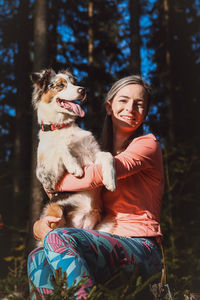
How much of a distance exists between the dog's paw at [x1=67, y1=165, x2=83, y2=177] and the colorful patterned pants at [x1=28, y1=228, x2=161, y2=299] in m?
0.38

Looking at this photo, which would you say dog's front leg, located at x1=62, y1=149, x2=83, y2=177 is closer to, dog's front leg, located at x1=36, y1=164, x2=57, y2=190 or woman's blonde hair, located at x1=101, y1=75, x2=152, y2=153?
dog's front leg, located at x1=36, y1=164, x2=57, y2=190

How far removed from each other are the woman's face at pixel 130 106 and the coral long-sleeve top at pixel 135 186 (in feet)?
0.68

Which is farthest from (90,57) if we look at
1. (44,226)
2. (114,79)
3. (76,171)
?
(44,226)

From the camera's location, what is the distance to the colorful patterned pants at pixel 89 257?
1.45 metres

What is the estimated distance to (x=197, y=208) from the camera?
226 inches

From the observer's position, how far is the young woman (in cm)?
151

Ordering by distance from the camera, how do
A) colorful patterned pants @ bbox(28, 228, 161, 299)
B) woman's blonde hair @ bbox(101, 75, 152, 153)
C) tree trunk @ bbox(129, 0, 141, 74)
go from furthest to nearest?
tree trunk @ bbox(129, 0, 141, 74) < woman's blonde hair @ bbox(101, 75, 152, 153) < colorful patterned pants @ bbox(28, 228, 161, 299)

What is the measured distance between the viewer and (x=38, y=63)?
3.69 metres

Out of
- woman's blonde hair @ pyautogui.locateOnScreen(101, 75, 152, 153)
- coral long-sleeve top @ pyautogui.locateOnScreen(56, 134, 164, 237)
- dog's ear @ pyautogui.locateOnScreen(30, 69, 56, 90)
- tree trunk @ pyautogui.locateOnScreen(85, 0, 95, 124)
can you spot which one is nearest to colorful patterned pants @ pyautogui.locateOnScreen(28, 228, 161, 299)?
coral long-sleeve top @ pyautogui.locateOnScreen(56, 134, 164, 237)

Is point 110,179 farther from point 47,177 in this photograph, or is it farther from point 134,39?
point 134,39

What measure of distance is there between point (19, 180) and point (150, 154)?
4234 millimetres

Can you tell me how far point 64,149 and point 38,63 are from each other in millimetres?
1885

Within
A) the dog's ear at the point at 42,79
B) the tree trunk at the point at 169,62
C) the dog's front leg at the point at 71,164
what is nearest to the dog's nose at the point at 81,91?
the dog's ear at the point at 42,79

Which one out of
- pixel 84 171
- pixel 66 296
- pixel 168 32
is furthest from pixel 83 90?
pixel 168 32
